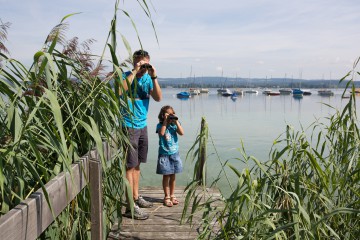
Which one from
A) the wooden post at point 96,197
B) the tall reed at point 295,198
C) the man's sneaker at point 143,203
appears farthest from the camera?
the man's sneaker at point 143,203

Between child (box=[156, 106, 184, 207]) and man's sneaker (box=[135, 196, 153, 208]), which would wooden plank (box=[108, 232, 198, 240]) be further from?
child (box=[156, 106, 184, 207])

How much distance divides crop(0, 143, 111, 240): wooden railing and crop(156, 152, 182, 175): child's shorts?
1928 mm

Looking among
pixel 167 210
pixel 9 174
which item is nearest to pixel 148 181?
pixel 167 210

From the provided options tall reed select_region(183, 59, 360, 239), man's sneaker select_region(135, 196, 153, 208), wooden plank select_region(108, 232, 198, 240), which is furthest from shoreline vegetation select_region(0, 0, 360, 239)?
man's sneaker select_region(135, 196, 153, 208)

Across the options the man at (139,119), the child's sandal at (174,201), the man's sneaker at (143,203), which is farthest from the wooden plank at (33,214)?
the child's sandal at (174,201)

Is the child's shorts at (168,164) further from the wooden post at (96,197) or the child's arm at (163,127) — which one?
the wooden post at (96,197)

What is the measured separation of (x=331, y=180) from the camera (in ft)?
7.73

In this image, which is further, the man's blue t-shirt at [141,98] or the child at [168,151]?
the child at [168,151]

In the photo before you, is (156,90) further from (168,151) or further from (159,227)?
(159,227)

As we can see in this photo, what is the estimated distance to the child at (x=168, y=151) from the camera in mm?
4391

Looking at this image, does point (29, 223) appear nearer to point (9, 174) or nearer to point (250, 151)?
point (9, 174)

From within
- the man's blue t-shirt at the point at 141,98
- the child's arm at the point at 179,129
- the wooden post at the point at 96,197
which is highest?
the man's blue t-shirt at the point at 141,98

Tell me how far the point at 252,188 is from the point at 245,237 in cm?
28

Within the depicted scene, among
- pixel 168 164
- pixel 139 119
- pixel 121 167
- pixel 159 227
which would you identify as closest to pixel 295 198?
pixel 121 167
